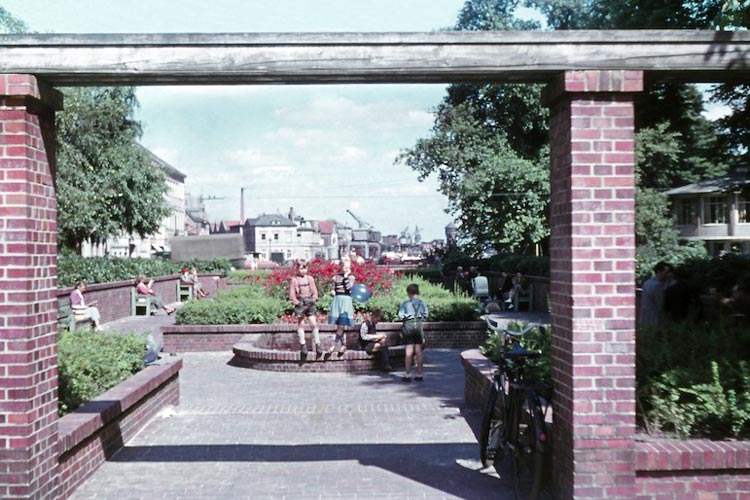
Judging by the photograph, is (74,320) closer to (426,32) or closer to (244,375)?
(244,375)

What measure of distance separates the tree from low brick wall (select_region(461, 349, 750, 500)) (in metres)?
30.8

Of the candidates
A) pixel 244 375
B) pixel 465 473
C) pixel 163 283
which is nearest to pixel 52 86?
pixel 465 473

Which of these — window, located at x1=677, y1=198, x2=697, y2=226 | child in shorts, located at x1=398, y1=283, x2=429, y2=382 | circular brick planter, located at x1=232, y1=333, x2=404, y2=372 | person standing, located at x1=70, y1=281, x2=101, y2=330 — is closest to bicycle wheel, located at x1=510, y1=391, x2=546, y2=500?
child in shorts, located at x1=398, y1=283, x2=429, y2=382

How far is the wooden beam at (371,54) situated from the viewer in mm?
5117

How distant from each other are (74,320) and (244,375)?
20.3 feet

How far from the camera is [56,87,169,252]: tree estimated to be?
3328cm

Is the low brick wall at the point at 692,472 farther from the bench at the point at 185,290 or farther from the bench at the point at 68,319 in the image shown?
the bench at the point at 185,290

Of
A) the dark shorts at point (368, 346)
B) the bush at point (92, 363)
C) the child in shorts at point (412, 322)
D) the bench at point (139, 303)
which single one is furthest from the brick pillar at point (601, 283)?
the bench at point (139, 303)

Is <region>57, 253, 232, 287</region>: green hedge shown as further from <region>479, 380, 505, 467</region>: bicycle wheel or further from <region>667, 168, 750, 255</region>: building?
<region>667, 168, 750, 255</region>: building

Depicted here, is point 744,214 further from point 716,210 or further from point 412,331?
point 412,331

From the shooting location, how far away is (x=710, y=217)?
57125 mm

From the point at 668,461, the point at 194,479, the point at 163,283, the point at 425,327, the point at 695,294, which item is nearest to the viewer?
the point at 668,461

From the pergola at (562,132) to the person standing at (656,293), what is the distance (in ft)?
22.4

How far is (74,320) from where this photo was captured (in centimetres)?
1694
